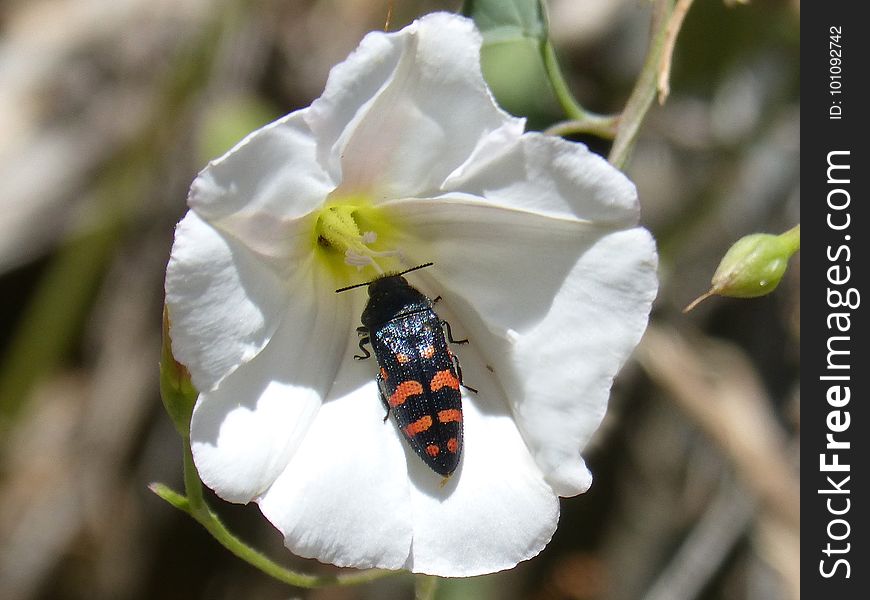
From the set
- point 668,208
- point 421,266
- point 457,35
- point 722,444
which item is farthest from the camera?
point 668,208

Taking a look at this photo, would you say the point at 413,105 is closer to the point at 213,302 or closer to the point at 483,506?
the point at 213,302

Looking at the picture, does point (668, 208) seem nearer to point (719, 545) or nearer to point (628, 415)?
point (628, 415)

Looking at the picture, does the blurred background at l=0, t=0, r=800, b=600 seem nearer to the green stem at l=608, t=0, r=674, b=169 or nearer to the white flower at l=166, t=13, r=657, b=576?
the green stem at l=608, t=0, r=674, b=169

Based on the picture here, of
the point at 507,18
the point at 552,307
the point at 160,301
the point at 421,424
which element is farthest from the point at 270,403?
the point at 160,301

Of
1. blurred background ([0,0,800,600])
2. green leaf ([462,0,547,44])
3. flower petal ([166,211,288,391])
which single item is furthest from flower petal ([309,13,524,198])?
blurred background ([0,0,800,600])

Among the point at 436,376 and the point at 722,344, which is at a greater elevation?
the point at 436,376
